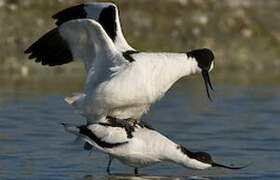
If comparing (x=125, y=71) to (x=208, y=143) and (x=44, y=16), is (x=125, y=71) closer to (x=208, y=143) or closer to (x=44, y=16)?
(x=208, y=143)

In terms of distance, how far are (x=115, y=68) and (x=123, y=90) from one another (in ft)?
1.31

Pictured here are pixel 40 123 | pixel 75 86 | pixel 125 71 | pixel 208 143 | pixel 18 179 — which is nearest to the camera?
pixel 18 179

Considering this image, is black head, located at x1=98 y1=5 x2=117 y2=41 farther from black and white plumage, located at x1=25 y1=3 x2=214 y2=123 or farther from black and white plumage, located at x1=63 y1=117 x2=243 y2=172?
black and white plumage, located at x1=63 y1=117 x2=243 y2=172

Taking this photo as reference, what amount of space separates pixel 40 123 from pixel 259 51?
390 inches

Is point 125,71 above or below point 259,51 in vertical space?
above

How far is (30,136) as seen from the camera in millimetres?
13203

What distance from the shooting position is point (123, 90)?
35.4 ft

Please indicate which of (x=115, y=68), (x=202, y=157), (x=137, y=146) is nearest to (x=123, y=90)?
(x=115, y=68)

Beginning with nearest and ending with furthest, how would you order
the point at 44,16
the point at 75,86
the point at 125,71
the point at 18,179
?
the point at 18,179, the point at 125,71, the point at 75,86, the point at 44,16

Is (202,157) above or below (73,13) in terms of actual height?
below

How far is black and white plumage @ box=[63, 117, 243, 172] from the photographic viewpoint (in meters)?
10.5

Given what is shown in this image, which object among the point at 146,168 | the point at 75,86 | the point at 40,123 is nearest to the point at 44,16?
the point at 75,86

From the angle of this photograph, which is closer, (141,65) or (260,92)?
(141,65)

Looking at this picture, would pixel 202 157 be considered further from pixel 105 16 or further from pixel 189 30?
pixel 189 30
